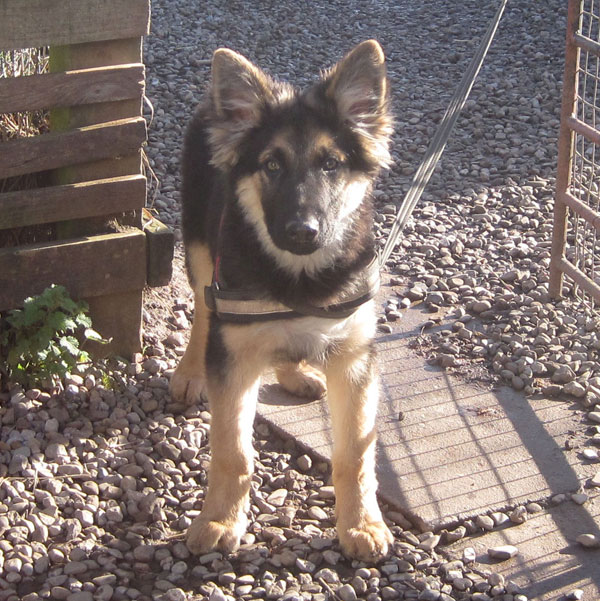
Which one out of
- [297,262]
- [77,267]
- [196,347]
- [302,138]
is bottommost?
[196,347]

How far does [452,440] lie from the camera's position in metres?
4.30

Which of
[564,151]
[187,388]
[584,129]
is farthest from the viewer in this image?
[564,151]

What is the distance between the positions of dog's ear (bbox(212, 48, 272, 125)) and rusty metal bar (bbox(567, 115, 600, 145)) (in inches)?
84.4

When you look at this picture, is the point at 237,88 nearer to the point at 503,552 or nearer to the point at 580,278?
the point at 503,552

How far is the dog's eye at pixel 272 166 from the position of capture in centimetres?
352

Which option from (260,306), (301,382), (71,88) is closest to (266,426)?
(301,382)

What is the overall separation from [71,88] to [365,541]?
7.97 feet

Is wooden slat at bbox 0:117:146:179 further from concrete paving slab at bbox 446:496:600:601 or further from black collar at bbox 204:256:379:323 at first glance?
concrete paving slab at bbox 446:496:600:601

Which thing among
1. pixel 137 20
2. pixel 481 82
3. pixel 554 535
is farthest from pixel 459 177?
pixel 554 535

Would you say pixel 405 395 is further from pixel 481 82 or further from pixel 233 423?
pixel 481 82

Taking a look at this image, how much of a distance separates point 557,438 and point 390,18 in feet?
24.4

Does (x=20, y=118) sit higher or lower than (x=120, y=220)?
higher

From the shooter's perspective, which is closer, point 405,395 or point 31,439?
point 31,439

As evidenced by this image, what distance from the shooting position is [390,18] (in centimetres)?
1059
